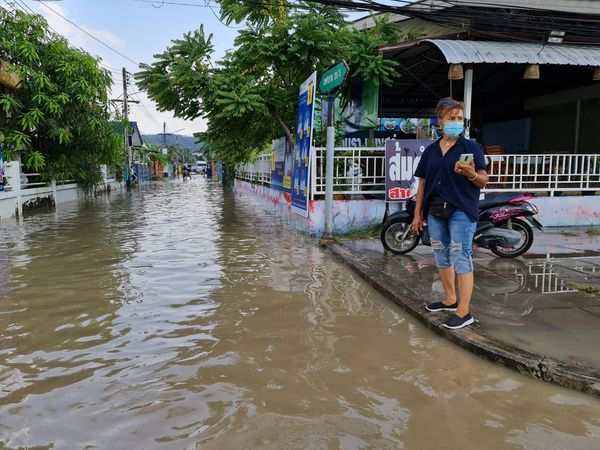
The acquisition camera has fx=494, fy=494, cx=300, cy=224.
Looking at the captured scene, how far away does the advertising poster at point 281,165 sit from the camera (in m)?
11.4

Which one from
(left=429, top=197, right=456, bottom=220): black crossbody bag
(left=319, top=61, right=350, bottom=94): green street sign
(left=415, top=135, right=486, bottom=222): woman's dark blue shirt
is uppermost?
(left=319, top=61, right=350, bottom=94): green street sign

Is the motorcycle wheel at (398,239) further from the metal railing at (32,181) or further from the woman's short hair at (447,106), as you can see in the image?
the metal railing at (32,181)

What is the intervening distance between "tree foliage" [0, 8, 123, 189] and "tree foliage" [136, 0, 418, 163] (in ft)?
16.4

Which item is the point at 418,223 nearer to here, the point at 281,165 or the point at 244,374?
the point at 244,374

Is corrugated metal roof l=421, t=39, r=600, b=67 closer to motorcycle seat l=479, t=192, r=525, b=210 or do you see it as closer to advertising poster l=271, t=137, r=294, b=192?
motorcycle seat l=479, t=192, r=525, b=210

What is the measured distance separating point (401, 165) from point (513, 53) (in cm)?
295

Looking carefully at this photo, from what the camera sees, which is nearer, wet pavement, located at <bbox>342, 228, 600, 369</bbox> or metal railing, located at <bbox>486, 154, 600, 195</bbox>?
wet pavement, located at <bbox>342, 228, 600, 369</bbox>

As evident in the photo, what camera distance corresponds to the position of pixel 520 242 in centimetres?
677

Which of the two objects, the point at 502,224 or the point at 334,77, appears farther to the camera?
the point at 334,77

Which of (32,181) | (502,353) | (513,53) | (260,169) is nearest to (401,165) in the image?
(513,53)

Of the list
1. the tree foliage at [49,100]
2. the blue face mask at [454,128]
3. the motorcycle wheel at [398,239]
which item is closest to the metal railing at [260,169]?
the tree foliage at [49,100]

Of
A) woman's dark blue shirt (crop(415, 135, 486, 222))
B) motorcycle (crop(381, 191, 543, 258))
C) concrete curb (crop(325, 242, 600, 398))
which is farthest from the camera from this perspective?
motorcycle (crop(381, 191, 543, 258))

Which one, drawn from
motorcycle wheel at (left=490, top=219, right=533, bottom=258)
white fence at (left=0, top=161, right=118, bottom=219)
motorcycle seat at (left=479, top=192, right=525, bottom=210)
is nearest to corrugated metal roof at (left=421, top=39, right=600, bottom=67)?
motorcycle seat at (left=479, top=192, right=525, bottom=210)

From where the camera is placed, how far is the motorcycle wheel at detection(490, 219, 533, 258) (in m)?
6.75
